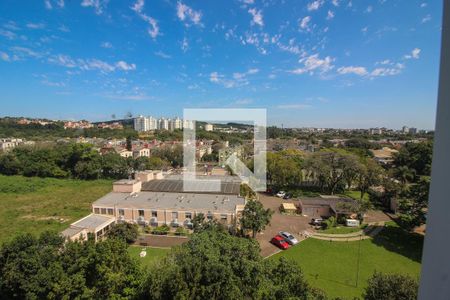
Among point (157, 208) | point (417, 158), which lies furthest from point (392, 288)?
point (417, 158)

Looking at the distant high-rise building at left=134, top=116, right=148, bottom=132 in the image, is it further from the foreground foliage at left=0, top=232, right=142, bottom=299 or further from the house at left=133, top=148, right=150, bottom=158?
the foreground foliage at left=0, top=232, right=142, bottom=299

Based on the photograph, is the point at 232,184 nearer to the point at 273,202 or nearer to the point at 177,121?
the point at 273,202

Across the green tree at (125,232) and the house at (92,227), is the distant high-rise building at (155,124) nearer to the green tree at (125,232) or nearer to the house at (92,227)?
the house at (92,227)

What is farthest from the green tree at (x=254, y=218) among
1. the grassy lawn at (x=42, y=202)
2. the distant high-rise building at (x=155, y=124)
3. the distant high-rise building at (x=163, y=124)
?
the distant high-rise building at (x=163, y=124)

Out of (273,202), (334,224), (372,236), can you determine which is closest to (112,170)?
(273,202)

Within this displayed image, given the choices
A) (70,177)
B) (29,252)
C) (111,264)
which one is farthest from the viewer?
(70,177)

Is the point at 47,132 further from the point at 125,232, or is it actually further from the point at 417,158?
the point at 417,158
